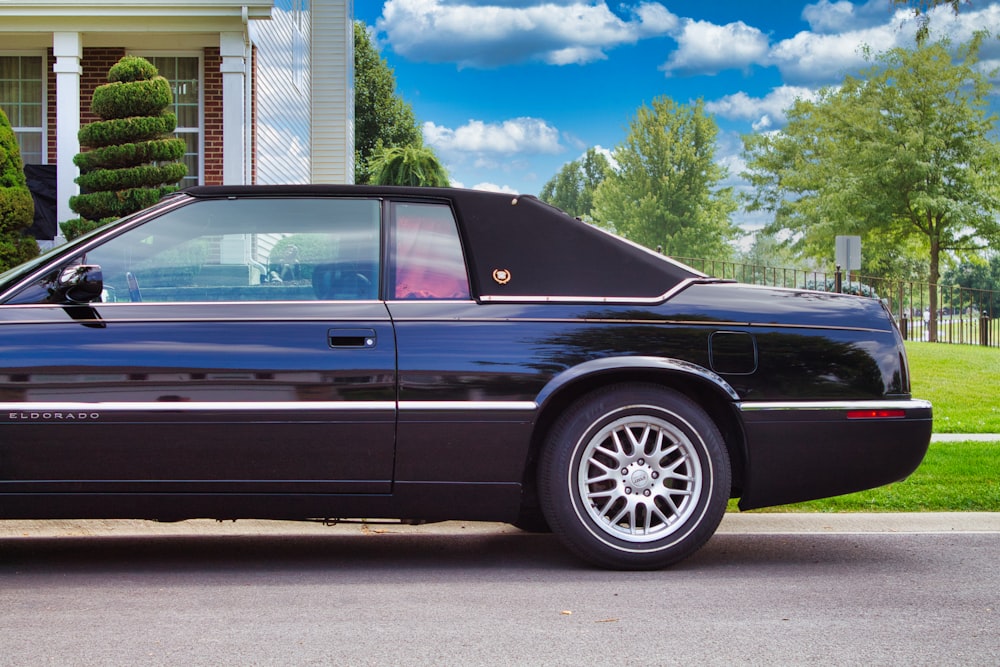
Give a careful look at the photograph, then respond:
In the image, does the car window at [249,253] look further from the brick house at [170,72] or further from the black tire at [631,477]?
the brick house at [170,72]

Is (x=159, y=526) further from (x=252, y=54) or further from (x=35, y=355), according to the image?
(x=252, y=54)

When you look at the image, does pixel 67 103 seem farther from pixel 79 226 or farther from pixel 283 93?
pixel 283 93

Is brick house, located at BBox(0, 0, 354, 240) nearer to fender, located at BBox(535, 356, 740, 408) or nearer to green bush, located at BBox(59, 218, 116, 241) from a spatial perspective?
green bush, located at BBox(59, 218, 116, 241)

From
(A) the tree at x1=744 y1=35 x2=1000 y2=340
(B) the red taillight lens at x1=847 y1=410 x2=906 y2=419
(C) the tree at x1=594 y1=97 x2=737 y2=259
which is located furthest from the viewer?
(C) the tree at x1=594 y1=97 x2=737 y2=259

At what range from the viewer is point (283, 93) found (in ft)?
66.0

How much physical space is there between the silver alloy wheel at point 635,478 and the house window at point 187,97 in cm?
1190

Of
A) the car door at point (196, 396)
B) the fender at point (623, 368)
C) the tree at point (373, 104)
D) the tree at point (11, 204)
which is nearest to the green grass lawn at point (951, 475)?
the fender at point (623, 368)

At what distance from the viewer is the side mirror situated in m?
4.84

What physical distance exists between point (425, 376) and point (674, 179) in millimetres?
43196

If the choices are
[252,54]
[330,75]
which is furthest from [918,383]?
[330,75]

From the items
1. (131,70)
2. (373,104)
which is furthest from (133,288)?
(373,104)

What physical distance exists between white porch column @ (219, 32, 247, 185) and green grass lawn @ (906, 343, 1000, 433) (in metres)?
8.72

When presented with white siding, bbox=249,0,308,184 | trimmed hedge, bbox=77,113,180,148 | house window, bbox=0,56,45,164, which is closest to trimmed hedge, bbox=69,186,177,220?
trimmed hedge, bbox=77,113,180,148

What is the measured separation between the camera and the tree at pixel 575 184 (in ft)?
406
